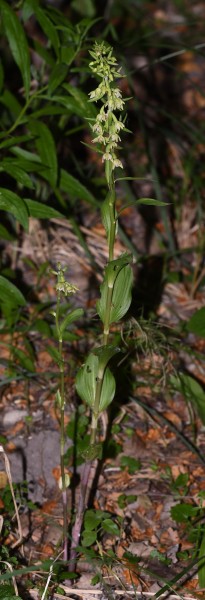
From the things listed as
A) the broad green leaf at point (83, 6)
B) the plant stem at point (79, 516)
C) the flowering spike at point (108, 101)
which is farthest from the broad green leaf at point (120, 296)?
the broad green leaf at point (83, 6)

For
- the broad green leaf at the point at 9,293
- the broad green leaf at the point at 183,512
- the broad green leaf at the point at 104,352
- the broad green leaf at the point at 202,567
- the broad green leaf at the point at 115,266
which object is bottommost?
the broad green leaf at the point at 202,567

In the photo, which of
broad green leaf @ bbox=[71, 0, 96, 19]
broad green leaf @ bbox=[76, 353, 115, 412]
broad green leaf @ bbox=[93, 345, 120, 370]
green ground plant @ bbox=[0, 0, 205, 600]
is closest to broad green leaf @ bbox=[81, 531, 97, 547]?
green ground plant @ bbox=[0, 0, 205, 600]

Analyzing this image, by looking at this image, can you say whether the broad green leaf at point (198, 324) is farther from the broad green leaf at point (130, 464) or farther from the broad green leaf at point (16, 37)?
the broad green leaf at point (16, 37)

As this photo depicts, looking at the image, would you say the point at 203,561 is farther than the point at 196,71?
No

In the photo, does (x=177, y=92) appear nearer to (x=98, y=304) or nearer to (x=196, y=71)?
(x=196, y=71)

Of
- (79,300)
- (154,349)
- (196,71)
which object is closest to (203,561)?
(154,349)

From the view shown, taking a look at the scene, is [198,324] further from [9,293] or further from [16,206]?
[16,206]

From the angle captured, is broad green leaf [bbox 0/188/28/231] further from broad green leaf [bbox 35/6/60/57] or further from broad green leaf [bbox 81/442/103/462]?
broad green leaf [bbox 81/442/103/462]
